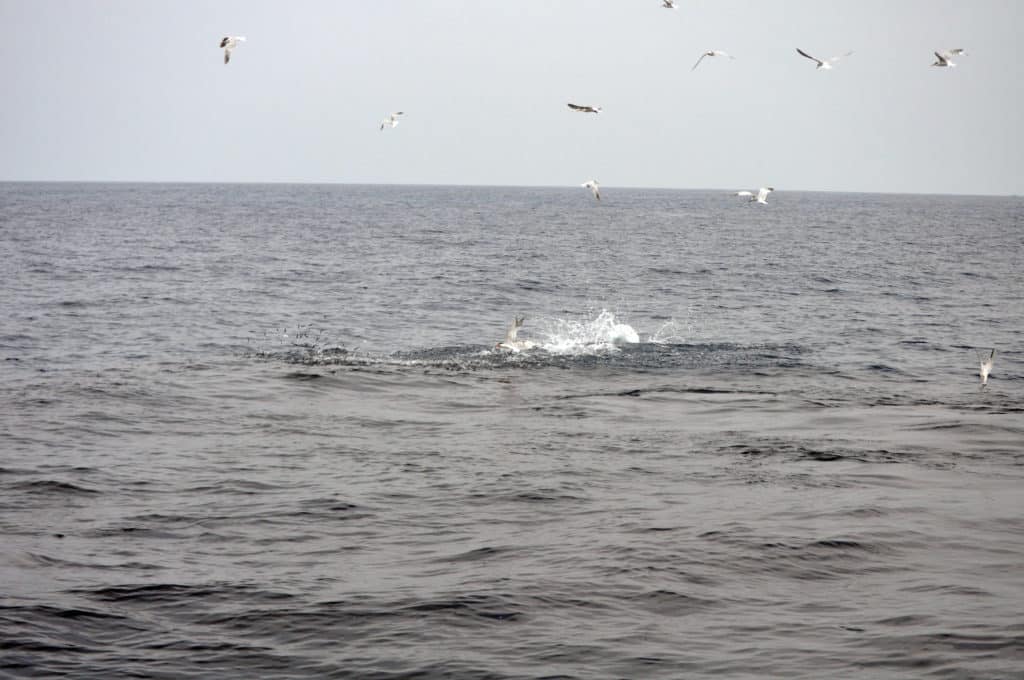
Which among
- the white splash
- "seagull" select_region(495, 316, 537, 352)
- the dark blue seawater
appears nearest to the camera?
the dark blue seawater

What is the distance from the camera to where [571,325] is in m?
35.2

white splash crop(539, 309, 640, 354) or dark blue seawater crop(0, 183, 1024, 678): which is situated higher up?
white splash crop(539, 309, 640, 354)

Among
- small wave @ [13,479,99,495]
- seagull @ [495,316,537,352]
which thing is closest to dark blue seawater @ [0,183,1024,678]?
small wave @ [13,479,99,495]

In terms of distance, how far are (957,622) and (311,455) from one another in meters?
10.6

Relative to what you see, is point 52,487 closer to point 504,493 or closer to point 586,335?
point 504,493

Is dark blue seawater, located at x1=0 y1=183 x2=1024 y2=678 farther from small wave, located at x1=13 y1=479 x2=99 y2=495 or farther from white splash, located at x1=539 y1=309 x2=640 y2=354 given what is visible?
white splash, located at x1=539 y1=309 x2=640 y2=354

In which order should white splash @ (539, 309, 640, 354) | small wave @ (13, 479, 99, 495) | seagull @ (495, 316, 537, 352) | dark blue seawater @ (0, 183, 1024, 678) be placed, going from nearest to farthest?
dark blue seawater @ (0, 183, 1024, 678) < small wave @ (13, 479, 99, 495) < seagull @ (495, 316, 537, 352) < white splash @ (539, 309, 640, 354)

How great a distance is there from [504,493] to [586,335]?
16114 millimetres

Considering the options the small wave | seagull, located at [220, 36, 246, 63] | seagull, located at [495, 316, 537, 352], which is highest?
seagull, located at [220, 36, 246, 63]

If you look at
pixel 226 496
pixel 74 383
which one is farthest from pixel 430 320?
A: pixel 226 496

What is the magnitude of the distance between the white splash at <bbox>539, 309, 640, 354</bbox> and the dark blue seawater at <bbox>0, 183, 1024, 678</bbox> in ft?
0.75

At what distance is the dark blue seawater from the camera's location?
1121 centimetres

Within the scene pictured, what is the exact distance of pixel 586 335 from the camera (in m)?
32.2

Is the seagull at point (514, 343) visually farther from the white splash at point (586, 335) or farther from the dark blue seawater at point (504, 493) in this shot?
the white splash at point (586, 335)
